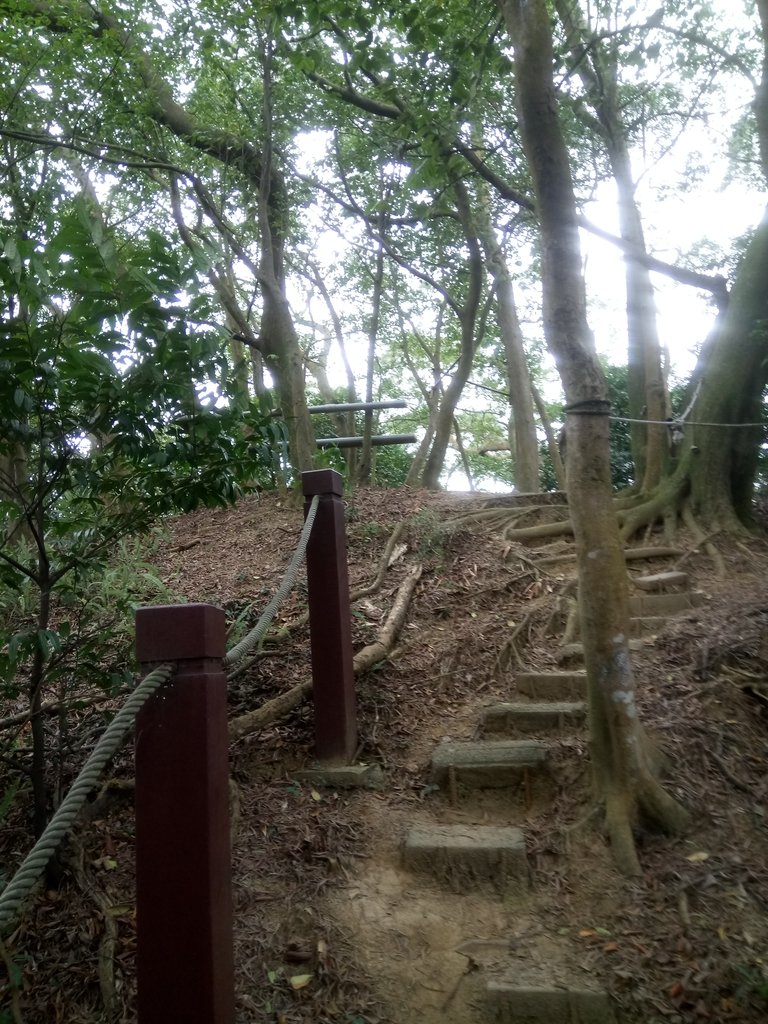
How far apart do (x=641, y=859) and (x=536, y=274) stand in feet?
43.0

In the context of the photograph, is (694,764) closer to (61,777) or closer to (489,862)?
(489,862)

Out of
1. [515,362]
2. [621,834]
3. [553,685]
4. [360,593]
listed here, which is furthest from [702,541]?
[515,362]

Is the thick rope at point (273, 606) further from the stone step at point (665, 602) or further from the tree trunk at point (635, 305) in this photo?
the tree trunk at point (635, 305)

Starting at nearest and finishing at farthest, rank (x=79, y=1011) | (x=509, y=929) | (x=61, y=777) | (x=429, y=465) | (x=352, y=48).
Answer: (x=79, y=1011) < (x=509, y=929) < (x=61, y=777) < (x=352, y=48) < (x=429, y=465)

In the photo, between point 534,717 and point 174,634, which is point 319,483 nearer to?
point 534,717

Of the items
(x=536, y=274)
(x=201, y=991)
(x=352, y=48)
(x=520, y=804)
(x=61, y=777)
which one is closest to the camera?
(x=201, y=991)

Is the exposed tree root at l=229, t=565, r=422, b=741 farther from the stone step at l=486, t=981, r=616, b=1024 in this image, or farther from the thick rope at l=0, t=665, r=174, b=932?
the thick rope at l=0, t=665, r=174, b=932

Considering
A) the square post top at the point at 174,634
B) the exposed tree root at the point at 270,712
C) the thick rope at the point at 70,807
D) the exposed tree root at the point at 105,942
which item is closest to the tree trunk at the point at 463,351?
the exposed tree root at the point at 270,712

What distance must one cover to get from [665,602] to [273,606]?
3.63 metres

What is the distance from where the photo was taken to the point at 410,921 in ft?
10.2

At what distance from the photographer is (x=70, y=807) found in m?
1.83

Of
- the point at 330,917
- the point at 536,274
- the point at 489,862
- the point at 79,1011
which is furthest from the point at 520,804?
the point at 536,274

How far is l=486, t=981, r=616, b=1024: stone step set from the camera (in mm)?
2615

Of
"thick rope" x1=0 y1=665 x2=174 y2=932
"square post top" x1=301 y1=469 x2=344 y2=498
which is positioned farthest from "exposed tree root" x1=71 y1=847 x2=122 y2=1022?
"square post top" x1=301 y1=469 x2=344 y2=498
